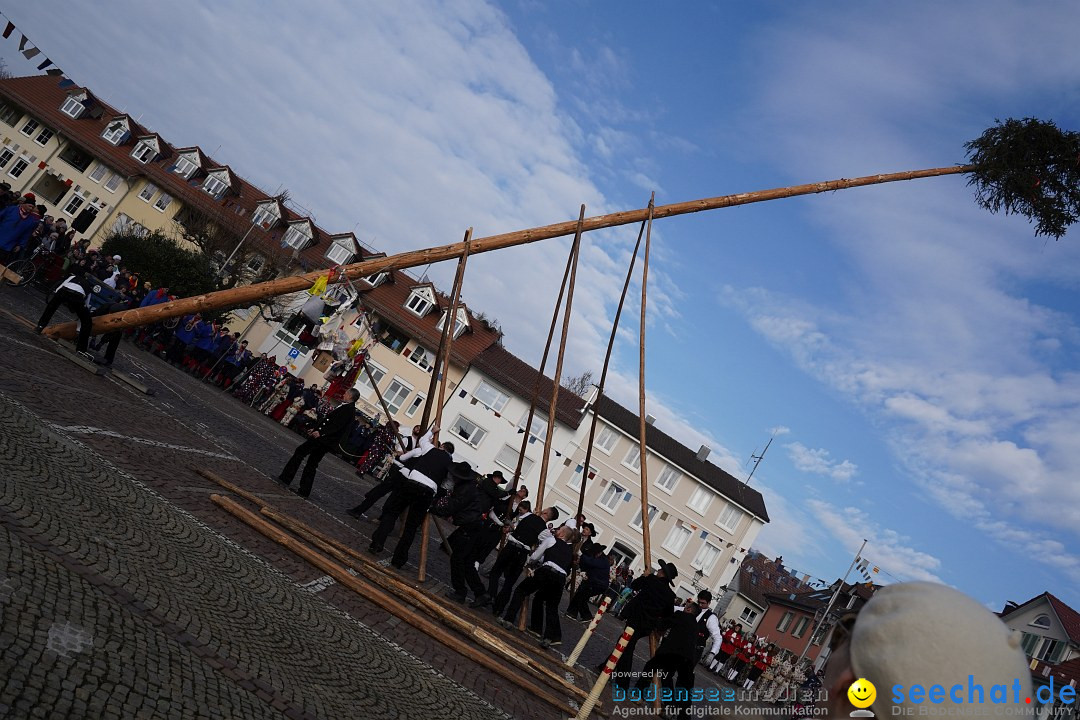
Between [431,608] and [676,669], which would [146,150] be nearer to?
[431,608]

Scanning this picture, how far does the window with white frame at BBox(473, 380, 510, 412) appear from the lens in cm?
4712

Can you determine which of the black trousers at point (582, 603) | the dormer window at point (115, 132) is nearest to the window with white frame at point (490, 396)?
the black trousers at point (582, 603)

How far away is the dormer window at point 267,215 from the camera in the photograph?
50.9m

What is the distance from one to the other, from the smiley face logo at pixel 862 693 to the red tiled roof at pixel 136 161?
156ft

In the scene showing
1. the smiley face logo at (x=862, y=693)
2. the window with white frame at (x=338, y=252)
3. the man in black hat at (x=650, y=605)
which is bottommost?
the man in black hat at (x=650, y=605)

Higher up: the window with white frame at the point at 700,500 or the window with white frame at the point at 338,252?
the window with white frame at the point at 338,252

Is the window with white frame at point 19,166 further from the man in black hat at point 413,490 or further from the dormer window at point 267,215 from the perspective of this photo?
the man in black hat at point 413,490

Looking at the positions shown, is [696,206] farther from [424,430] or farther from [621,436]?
[621,436]

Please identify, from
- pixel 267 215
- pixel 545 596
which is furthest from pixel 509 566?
pixel 267 215

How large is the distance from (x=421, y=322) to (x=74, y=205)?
2436cm

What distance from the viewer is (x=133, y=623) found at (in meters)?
4.86

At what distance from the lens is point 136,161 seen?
50.5 meters

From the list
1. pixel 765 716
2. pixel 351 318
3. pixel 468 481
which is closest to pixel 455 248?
pixel 351 318

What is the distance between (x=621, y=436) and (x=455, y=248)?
1529 inches
